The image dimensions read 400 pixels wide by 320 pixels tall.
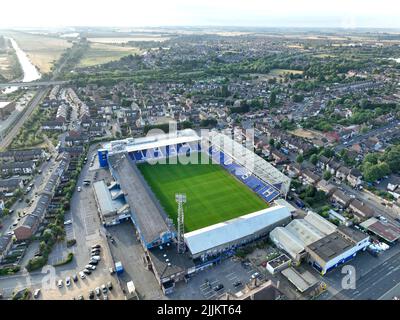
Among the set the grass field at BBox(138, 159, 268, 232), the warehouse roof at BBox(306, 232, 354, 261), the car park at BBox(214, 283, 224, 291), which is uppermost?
the warehouse roof at BBox(306, 232, 354, 261)

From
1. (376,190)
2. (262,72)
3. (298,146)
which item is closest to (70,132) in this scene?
(298,146)

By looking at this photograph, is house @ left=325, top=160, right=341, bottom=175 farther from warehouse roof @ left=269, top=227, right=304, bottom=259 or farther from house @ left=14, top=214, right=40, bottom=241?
house @ left=14, top=214, right=40, bottom=241

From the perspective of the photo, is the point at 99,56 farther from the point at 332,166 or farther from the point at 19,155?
the point at 332,166

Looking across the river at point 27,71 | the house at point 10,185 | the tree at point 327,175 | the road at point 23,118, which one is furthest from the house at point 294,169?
the river at point 27,71

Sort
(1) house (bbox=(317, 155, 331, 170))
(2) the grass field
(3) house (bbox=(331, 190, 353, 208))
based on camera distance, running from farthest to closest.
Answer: (1) house (bbox=(317, 155, 331, 170)) < (3) house (bbox=(331, 190, 353, 208)) < (2) the grass field

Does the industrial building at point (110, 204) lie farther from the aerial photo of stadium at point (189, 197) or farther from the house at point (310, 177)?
the house at point (310, 177)

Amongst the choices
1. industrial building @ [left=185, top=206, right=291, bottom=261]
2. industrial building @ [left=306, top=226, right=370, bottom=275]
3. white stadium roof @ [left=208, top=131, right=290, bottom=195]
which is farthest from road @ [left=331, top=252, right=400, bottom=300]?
white stadium roof @ [left=208, top=131, right=290, bottom=195]
